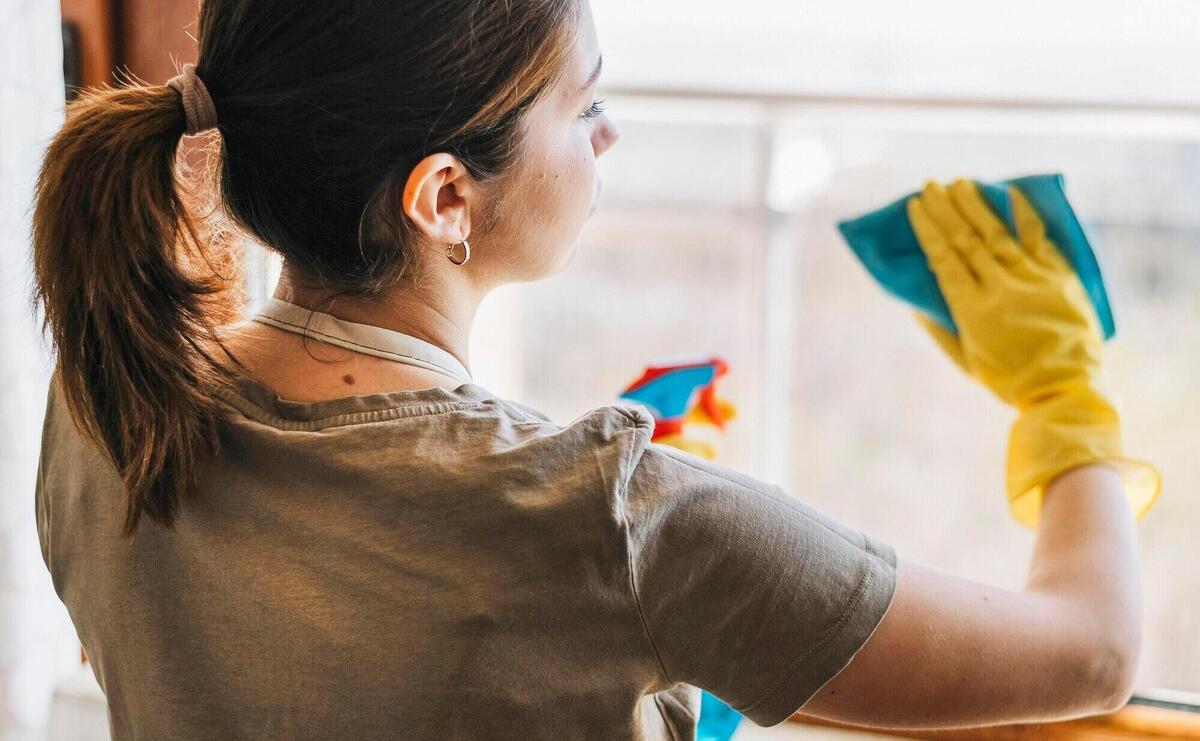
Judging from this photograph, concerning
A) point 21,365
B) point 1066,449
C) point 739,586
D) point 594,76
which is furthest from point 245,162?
point 1066,449

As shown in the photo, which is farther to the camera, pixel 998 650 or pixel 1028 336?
pixel 1028 336

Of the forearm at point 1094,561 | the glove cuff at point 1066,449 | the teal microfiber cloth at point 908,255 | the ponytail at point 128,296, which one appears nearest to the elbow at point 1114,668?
the forearm at point 1094,561

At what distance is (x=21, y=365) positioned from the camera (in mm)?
983

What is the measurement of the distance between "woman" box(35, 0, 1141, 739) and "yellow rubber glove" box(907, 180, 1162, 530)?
0.13 m

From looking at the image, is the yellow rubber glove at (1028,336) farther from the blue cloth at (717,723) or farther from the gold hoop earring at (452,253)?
the gold hoop earring at (452,253)

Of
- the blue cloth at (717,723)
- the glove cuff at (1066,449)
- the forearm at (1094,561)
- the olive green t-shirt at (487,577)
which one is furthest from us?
the blue cloth at (717,723)

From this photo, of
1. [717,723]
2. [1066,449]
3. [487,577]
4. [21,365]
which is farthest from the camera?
[21,365]

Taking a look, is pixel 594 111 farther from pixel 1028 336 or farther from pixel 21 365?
pixel 21 365

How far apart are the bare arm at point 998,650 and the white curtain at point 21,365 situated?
78 cm

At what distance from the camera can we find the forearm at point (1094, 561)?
639mm

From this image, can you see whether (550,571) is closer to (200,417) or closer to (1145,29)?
(200,417)

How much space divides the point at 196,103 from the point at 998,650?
0.57 meters

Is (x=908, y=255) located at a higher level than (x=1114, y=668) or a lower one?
higher

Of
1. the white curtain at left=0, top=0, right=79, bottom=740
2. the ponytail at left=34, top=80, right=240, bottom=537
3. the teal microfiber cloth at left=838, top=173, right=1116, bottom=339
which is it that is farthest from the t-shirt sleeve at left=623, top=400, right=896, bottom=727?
the white curtain at left=0, top=0, right=79, bottom=740
